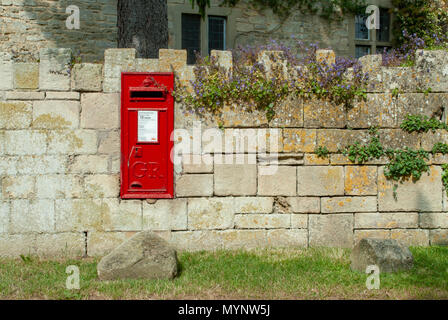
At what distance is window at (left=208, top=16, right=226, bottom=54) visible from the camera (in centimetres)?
1034

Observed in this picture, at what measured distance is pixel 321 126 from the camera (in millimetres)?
5348

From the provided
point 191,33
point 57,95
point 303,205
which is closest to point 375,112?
point 303,205

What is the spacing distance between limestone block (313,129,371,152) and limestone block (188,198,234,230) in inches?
55.2

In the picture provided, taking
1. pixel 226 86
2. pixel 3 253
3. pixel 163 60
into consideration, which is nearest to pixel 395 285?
pixel 226 86

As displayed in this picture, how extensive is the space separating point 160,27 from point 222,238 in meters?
3.32

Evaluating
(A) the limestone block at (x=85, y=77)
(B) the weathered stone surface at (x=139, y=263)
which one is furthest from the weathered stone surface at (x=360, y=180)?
(A) the limestone block at (x=85, y=77)

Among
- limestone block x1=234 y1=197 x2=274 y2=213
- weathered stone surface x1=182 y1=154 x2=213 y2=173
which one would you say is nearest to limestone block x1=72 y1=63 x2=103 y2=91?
weathered stone surface x1=182 y1=154 x2=213 y2=173

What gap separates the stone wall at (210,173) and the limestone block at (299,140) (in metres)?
0.01

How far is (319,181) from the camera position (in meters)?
5.34

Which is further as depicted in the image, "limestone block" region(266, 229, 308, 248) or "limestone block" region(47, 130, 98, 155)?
"limestone block" region(266, 229, 308, 248)

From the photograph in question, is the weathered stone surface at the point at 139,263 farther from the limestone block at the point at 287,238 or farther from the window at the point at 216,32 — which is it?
the window at the point at 216,32

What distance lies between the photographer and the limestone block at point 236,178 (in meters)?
5.27

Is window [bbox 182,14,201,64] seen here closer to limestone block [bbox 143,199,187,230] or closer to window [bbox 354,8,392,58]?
window [bbox 354,8,392,58]

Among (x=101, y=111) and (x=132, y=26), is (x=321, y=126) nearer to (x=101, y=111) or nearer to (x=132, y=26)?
(x=101, y=111)
